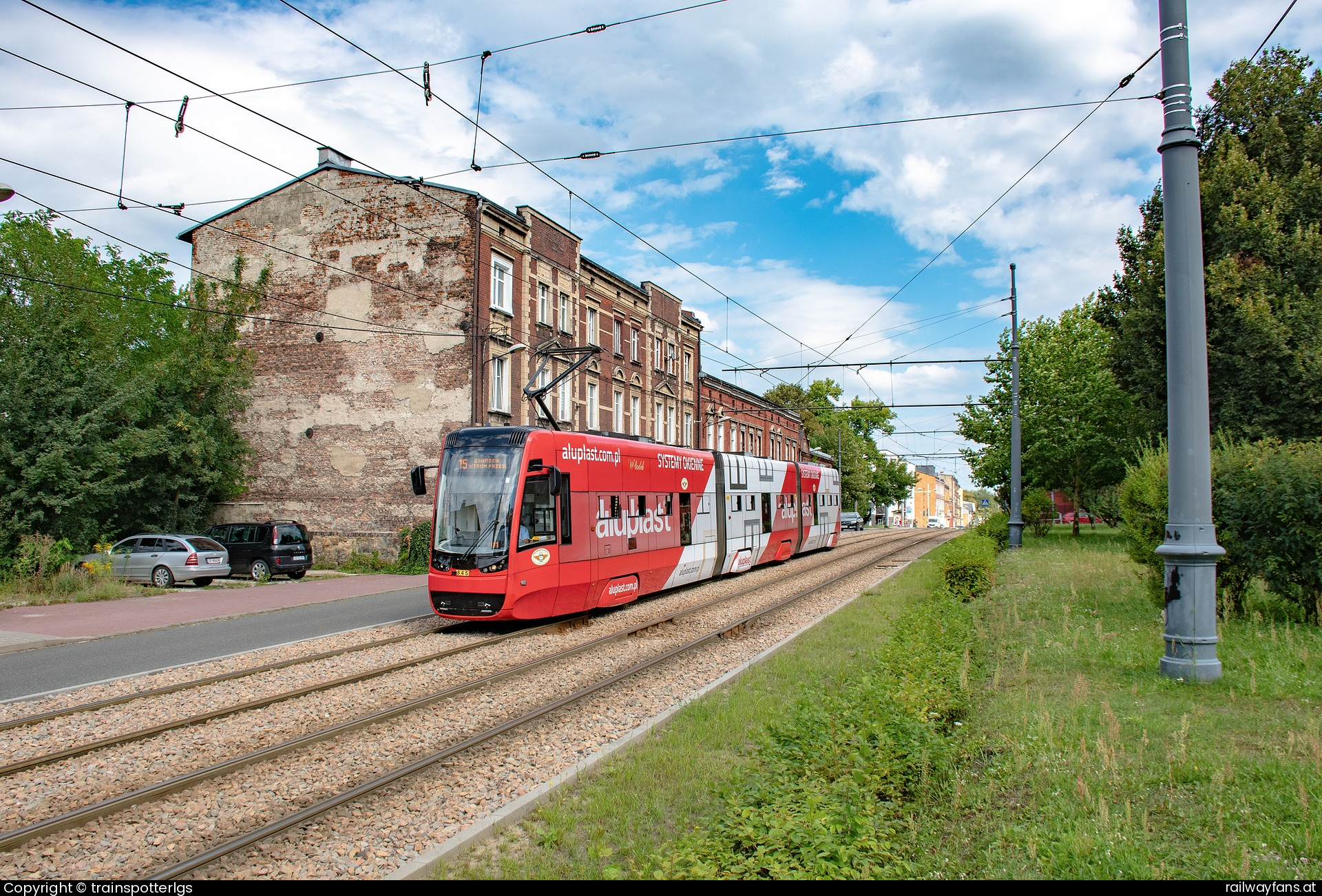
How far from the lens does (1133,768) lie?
15.9 feet

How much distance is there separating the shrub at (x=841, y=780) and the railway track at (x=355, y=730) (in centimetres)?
251

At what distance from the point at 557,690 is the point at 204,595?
516 inches

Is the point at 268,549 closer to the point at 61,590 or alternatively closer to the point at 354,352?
the point at 61,590

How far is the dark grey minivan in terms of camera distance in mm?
21656

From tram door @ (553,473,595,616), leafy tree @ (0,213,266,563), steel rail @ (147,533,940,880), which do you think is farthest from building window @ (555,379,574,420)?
steel rail @ (147,533,940,880)

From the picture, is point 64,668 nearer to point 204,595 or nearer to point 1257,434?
point 204,595

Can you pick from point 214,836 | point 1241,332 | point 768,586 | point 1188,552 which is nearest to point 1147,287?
point 1241,332

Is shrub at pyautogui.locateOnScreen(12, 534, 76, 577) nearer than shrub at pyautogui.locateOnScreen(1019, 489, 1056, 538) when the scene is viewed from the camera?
Yes

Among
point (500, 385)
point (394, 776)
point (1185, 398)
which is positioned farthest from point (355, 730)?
point (500, 385)

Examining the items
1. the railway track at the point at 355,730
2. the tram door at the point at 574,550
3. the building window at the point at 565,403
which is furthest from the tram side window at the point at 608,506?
the building window at the point at 565,403

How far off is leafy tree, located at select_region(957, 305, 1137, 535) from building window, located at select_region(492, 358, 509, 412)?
18976mm

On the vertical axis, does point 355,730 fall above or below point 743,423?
below

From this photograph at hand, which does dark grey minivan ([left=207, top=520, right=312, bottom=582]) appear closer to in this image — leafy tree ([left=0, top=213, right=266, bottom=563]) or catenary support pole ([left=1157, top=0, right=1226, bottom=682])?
leafy tree ([left=0, top=213, right=266, bottom=563])

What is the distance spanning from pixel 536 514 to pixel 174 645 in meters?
5.83
